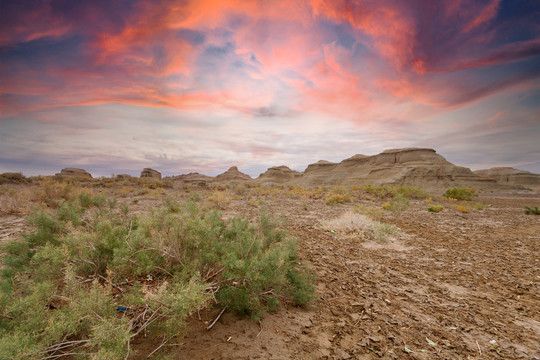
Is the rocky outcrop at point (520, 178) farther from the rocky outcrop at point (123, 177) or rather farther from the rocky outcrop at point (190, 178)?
the rocky outcrop at point (123, 177)

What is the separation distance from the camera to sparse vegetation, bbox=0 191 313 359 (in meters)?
1.61

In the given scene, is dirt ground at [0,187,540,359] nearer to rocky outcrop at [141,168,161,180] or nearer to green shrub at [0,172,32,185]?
green shrub at [0,172,32,185]

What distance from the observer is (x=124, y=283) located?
275 centimetres

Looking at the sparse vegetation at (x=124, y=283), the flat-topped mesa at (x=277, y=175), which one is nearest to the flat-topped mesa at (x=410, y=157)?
the flat-topped mesa at (x=277, y=175)

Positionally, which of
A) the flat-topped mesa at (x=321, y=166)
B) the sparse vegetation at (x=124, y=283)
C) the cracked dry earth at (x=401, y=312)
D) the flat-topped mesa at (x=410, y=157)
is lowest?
the cracked dry earth at (x=401, y=312)

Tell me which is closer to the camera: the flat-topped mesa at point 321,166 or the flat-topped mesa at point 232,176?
the flat-topped mesa at point 321,166

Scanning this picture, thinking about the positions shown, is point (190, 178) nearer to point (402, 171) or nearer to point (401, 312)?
point (402, 171)

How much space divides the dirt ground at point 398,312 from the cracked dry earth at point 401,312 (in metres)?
0.01

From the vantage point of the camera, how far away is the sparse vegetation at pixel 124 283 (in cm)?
161

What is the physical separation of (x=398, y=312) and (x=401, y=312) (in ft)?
0.16

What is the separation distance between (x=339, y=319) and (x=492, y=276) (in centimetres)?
391

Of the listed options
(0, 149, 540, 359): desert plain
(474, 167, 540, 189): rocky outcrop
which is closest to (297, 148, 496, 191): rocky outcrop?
(474, 167, 540, 189): rocky outcrop

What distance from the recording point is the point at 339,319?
283cm

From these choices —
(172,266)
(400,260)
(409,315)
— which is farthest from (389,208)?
(172,266)
